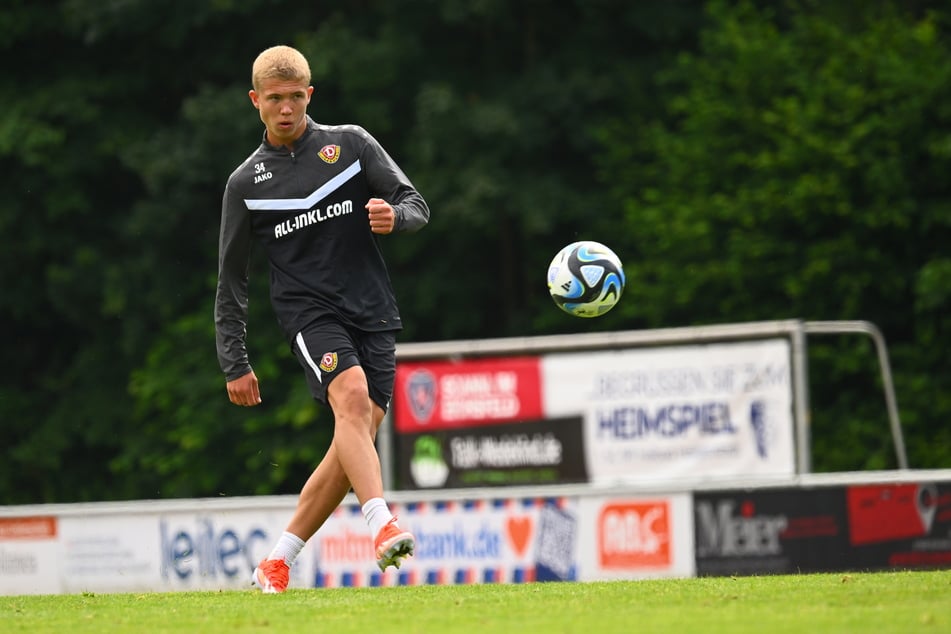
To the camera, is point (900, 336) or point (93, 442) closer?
point (900, 336)

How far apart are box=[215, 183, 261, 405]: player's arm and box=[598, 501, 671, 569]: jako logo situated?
756 cm

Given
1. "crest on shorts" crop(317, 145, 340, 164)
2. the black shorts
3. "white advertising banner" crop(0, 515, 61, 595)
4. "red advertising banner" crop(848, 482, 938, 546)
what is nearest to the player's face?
"crest on shorts" crop(317, 145, 340, 164)

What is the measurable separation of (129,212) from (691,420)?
1465cm

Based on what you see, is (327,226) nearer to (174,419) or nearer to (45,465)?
(174,419)

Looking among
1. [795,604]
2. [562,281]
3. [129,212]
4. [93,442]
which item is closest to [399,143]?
[129,212]

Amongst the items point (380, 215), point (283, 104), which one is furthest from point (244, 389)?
point (283, 104)

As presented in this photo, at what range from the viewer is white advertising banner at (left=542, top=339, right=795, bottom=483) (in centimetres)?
1477

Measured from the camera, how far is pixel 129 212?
1064 inches

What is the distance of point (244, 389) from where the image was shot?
723 centimetres

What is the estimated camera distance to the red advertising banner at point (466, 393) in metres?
15.7

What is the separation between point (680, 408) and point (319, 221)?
28.2 ft

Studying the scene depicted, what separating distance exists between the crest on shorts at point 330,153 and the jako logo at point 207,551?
A: 8.66 metres

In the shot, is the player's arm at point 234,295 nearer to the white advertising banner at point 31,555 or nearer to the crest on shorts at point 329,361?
the crest on shorts at point 329,361

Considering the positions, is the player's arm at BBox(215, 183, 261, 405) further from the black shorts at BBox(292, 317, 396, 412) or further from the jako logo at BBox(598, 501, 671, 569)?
the jako logo at BBox(598, 501, 671, 569)
